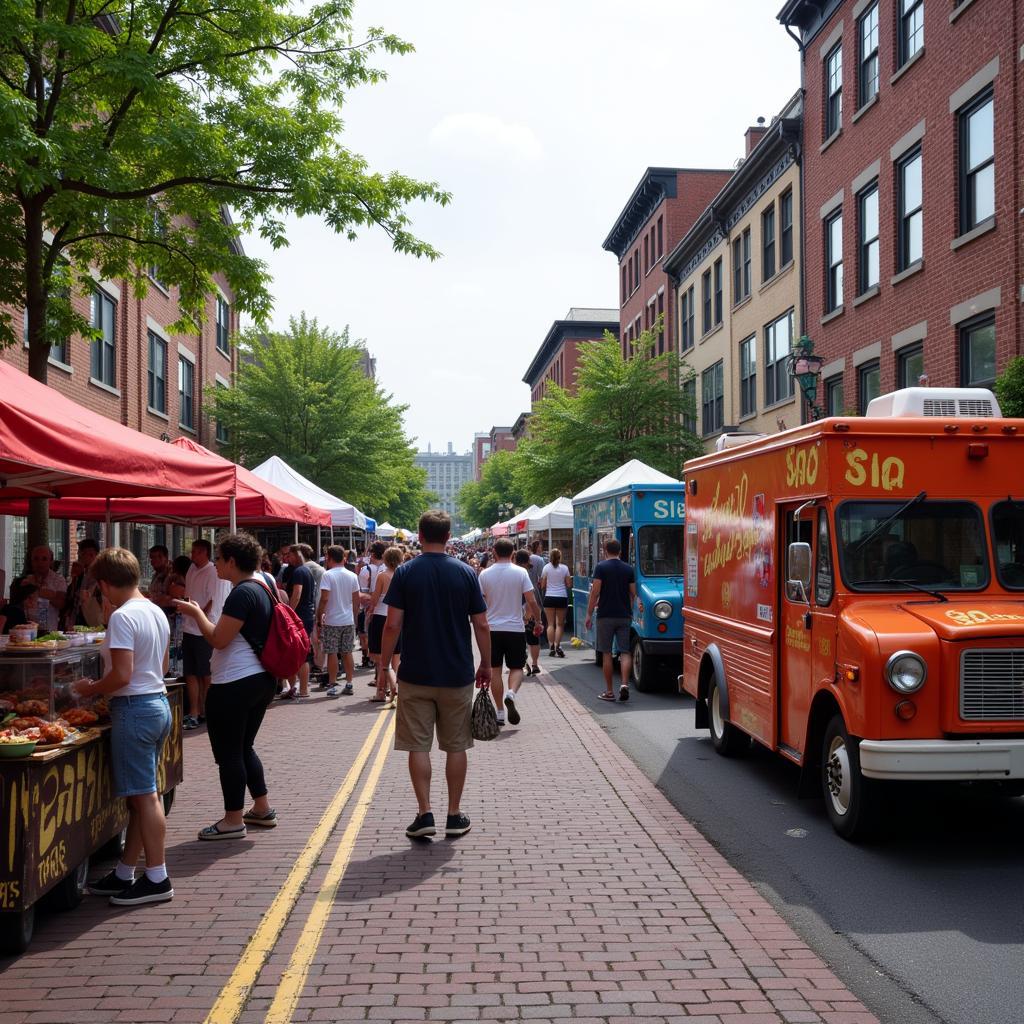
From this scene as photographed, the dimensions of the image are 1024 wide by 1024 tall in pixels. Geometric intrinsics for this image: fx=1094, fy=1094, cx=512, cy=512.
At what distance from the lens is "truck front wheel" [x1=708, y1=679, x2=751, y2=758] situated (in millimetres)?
9648

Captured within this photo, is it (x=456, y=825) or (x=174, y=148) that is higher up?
(x=174, y=148)

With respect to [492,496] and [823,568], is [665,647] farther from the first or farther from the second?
[492,496]

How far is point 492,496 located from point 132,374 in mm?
64140

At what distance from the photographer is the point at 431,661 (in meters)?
6.77

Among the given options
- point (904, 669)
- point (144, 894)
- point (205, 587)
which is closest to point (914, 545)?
point (904, 669)

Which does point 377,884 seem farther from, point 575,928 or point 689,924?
point 689,924

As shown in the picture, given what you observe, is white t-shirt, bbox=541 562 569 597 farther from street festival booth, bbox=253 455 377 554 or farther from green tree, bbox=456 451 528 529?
green tree, bbox=456 451 528 529

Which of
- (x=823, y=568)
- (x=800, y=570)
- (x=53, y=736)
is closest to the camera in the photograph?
(x=53, y=736)

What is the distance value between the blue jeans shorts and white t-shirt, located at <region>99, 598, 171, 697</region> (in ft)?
0.19

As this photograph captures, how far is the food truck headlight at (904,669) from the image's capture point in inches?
247

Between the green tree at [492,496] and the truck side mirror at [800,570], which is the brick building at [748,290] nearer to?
the truck side mirror at [800,570]

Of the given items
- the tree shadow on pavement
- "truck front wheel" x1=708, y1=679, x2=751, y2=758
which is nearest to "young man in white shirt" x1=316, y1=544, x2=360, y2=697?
"truck front wheel" x1=708, y1=679, x2=751, y2=758

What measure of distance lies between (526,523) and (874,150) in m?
11.7

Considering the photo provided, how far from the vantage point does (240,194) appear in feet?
41.1
